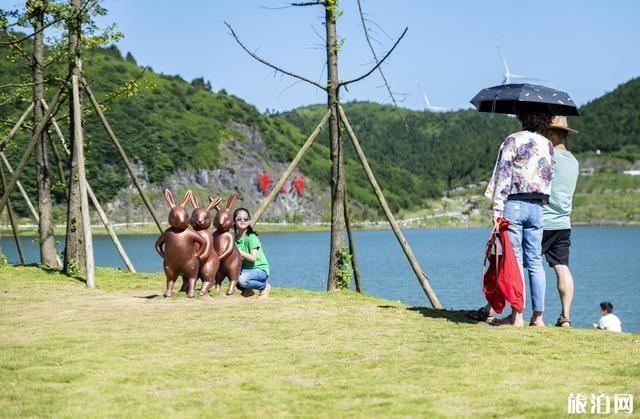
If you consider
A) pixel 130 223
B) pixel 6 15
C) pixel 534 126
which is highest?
pixel 6 15

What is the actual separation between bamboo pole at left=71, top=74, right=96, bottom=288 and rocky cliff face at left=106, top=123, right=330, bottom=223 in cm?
11967

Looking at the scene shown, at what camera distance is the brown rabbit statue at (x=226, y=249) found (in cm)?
1360

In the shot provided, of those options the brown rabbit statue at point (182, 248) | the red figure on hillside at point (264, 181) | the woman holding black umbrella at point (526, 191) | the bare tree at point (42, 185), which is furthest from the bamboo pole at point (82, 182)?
the red figure on hillside at point (264, 181)

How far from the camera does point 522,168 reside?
33.4 feet

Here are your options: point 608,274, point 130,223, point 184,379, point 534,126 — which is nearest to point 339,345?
point 184,379

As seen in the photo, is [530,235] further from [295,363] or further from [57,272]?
[57,272]

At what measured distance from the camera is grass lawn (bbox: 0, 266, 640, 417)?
6.74 m

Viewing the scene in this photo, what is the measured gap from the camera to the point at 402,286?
144ft

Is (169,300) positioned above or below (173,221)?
below

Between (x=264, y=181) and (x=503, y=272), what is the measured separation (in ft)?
492

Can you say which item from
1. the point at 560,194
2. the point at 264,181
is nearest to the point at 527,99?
the point at 560,194

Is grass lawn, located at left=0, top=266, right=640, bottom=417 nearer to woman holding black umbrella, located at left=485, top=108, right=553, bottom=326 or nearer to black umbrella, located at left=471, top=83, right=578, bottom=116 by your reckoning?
woman holding black umbrella, located at left=485, top=108, right=553, bottom=326

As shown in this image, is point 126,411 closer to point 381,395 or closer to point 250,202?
point 381,395

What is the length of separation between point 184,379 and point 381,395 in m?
1.93
